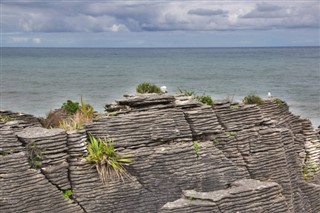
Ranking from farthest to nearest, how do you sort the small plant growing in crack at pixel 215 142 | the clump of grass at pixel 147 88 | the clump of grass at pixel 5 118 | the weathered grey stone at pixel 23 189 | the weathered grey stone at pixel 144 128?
the clump of grass at pixel 147 88
the small plant growing in crack at pixel 215 142
the clump of grass at pixel 5 118
the weathered grey stone at pixel 144 128
the weathered grey stone at pixel 23 189

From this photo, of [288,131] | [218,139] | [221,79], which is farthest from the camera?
[221,79]

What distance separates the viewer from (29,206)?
67.2 ft

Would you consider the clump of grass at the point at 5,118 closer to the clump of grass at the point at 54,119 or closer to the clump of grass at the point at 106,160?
the clump of grass at the point at 54,119

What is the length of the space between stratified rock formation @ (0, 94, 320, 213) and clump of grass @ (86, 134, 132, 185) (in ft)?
0.84

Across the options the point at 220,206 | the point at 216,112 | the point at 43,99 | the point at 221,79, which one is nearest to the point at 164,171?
the point at 220,206

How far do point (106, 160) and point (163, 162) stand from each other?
248 cm

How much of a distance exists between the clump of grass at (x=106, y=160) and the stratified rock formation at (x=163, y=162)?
0.84 ft

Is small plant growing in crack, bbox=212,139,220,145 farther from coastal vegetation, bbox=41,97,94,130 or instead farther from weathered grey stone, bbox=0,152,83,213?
weathered grey stone, bbox=0,152,83,213

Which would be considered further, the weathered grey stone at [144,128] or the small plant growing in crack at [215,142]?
the small plant growing in crack at [215,142]

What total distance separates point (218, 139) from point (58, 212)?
26.6 ft

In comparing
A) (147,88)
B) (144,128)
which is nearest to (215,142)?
(144,128)

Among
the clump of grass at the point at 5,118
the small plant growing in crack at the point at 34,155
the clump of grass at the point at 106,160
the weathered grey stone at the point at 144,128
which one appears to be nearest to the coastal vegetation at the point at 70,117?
the weathered grey stone at the point at 144,128

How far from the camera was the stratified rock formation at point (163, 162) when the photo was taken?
21.0 metres

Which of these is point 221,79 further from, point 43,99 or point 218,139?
point 218,139
